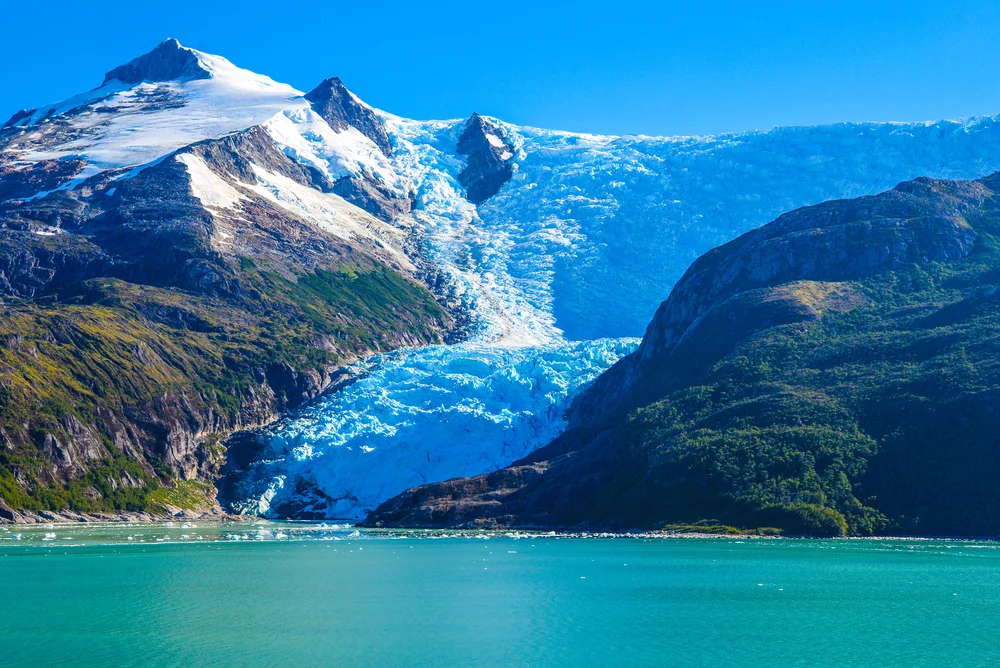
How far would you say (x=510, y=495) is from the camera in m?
176

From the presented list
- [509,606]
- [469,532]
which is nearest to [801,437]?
[469,532]

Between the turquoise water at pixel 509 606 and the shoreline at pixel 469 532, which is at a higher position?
the shoreline at pixel 469 532

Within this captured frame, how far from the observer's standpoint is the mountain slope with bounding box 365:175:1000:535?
136 metres

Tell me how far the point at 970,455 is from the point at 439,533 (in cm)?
7317

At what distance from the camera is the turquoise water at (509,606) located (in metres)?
59.6

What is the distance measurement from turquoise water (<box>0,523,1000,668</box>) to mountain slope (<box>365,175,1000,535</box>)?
516 inches

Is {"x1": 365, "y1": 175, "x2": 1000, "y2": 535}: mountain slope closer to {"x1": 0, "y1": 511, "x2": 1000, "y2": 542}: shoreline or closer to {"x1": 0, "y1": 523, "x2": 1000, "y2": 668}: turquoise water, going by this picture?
{"x1": 0, "y1": 511, "x2": 1000, "y2": 542}: shoreline

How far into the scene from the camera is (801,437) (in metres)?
147

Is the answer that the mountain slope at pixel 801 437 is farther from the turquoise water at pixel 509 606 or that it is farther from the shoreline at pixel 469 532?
the turquoise water at pixel 509 606

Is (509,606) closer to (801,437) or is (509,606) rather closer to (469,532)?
(801,437)

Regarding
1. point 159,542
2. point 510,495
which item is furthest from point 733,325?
point 159,542

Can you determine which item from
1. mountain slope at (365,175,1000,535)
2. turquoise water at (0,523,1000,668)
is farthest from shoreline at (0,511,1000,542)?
turquoise water at (0,523,1000,668)

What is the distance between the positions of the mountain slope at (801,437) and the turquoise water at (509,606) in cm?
1310

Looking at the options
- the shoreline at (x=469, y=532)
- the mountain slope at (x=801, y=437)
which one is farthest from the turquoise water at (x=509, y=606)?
the mountain slope at (x=801, y=437)
